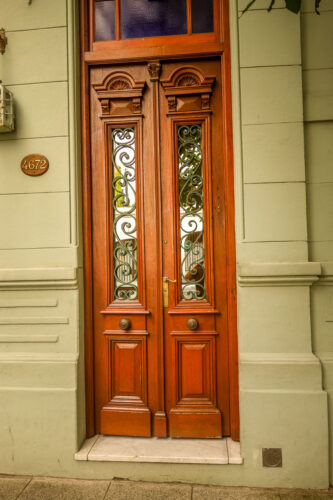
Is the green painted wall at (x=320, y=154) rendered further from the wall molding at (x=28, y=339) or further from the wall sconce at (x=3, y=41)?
the wall sconce at (x=3, y=41)

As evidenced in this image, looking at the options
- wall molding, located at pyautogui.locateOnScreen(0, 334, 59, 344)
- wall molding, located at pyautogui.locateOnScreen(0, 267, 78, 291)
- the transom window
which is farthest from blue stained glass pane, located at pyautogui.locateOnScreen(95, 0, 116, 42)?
wall molding, located at pyautogui.locateOnScreen(0, 334, 59, 344)

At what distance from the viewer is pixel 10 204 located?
3.02m

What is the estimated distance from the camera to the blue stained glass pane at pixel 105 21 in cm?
314

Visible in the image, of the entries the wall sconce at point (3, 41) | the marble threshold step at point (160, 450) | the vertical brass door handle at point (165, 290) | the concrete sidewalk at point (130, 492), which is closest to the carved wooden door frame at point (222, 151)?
the marble threshold step at point (160, 450)

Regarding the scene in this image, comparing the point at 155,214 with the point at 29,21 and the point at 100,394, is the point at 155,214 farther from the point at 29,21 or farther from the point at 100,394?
the point at 29,21

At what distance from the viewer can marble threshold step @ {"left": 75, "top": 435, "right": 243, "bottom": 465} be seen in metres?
2.75

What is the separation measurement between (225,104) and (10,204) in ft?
6.80

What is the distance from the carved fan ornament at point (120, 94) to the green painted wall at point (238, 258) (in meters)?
0.26

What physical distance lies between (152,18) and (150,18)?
2 cm

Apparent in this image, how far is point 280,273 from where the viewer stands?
2736 mm

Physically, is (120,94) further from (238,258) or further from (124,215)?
(238,258)

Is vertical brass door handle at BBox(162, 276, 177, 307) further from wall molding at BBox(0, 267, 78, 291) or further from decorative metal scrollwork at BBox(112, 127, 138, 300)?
wall molding at BBox(0, 267, 78, 291)

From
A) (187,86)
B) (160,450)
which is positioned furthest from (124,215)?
(160,450)

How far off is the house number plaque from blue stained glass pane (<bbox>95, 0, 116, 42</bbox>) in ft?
4.06
